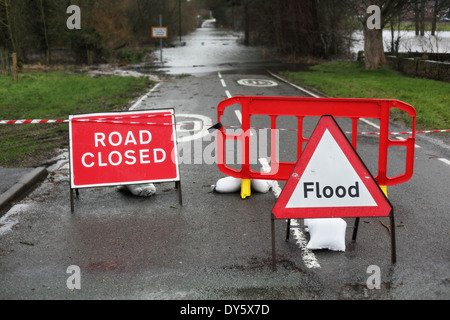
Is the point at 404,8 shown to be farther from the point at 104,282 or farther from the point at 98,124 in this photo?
the point at 104,282

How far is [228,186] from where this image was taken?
6.90m

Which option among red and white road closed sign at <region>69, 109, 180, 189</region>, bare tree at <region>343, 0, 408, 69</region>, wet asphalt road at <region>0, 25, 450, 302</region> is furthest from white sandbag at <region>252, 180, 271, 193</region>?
bare tree at <region>343, 0, 408, 69</region>

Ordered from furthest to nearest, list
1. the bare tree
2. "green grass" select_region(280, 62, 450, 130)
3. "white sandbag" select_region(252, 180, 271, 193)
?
1. the bare tree
2. "green grass" select_region(280, 62, 450, 130)
3. "white sandbag" select_region(252, 180, 271, 193)

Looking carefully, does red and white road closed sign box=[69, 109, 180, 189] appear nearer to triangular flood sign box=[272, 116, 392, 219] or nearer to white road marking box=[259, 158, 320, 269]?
white road marking box=[259, 158, 320, 269]

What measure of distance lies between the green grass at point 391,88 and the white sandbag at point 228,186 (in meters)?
6.43

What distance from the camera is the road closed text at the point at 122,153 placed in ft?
21.2

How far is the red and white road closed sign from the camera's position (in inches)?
254

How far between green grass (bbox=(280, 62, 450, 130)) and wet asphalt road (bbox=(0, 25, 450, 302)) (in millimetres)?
5650

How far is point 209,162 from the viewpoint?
8594 mm

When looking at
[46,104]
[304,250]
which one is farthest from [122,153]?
[46,104]

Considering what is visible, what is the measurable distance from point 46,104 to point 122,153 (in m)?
9.68

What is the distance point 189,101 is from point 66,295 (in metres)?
12.8
